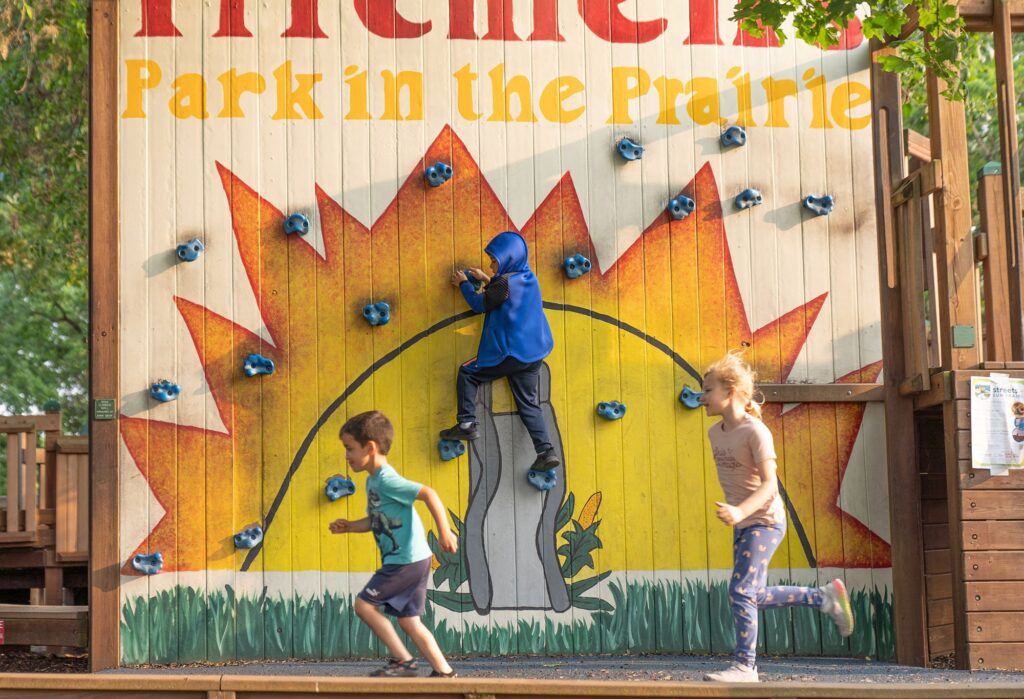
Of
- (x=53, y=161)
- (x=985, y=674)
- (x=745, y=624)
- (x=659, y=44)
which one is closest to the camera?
(x=745, y=624)

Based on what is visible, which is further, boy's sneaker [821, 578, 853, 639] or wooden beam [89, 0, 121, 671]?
wooden beam [89, 0, 121, 671]

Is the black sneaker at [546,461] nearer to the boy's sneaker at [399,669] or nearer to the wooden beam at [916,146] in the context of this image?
the boy's sneaker at [399,669]

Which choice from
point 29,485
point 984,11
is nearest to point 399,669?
point 984,11

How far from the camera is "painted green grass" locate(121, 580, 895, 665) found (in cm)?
762

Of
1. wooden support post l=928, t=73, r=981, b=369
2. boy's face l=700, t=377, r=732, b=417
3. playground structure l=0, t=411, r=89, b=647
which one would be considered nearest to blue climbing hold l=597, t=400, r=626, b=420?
boy's face l=700, t=377, r=732, b=417

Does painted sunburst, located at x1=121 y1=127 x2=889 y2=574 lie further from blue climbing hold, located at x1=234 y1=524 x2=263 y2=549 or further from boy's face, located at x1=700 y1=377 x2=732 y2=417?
boy's face, located at x1=700 y1=377 x2=732 y2=417

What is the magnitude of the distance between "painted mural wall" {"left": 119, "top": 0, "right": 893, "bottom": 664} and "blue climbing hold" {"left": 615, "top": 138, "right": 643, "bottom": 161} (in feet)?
0.24

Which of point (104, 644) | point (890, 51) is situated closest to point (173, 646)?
point (104, 644)

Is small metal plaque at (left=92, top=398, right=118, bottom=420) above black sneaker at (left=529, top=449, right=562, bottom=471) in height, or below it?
above

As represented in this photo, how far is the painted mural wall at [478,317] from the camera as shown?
7.71 meters

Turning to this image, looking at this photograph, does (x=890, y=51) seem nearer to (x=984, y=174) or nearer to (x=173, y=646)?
(x=984, y=174)

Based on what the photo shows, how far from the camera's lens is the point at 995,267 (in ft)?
25.3

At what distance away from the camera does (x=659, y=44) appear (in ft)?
26.6

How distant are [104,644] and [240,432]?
1481mm
